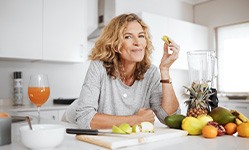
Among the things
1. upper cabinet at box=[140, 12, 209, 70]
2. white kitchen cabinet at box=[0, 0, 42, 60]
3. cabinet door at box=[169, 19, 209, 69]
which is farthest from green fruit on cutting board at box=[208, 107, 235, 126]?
cabinet door at box=[169, 19, 209, 69]

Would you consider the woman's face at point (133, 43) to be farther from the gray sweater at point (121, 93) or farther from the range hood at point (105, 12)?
the range hood at point (105, 12)

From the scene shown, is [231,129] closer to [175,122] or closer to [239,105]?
[175,122]

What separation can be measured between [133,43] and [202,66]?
17.9 inches

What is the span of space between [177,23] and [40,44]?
2364 mm

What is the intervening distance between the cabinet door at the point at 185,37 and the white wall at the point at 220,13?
195 millimetres

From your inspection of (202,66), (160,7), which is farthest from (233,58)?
(202,66)

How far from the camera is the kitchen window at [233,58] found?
444 cm

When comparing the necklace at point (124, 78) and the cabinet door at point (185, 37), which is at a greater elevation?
the cabinet door at point (185, 37)

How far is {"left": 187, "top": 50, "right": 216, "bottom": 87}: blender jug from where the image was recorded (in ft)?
4.05

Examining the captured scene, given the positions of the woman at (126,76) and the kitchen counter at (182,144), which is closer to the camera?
the kitchen counter at (182,144)

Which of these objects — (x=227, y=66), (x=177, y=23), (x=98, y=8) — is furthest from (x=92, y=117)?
(x=227, y=66)

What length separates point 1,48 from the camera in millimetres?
2793

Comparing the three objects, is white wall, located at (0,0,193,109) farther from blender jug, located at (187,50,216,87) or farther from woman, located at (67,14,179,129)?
blender jug, located at (187,50,216,87)

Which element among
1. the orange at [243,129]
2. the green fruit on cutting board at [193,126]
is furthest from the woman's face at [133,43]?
the orange at [243,129]
